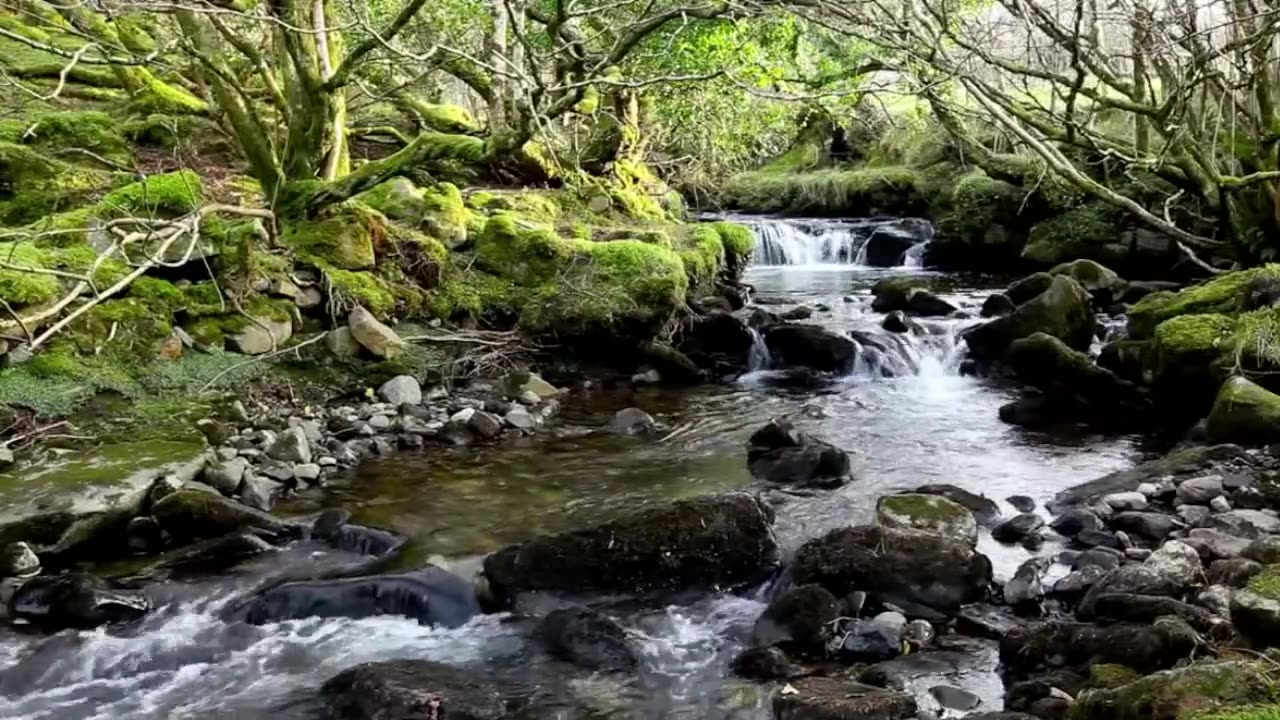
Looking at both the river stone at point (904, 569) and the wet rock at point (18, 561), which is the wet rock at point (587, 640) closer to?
the river stone at point (904, 569)

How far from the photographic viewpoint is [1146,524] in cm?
620

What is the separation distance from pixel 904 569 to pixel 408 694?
2.65m

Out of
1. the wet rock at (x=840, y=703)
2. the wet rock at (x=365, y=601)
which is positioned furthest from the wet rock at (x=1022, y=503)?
the wet rock at (x=365, y=601)

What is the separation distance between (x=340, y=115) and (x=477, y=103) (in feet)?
32.4

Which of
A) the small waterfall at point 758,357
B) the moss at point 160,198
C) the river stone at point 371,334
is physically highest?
the moss at point 160,198

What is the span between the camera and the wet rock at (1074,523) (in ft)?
20.9

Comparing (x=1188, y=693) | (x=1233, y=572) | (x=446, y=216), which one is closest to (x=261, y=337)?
(x=446, y=216)

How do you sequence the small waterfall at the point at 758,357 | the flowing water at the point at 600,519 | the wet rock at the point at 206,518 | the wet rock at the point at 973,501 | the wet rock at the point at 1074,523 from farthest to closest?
the small waterfall at the point at 758,357
the wet rock at the point at 973,501
the wet rock at the point at 206,518
the wet rock at the point at 1074,523
the flowing water at the point at 600,519

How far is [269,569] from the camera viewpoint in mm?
6188

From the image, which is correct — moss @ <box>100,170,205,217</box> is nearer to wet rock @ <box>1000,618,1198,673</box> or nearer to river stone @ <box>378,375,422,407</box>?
river stone @ <box>378,375,422,407</box>

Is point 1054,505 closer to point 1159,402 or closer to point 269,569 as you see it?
point 1159,402

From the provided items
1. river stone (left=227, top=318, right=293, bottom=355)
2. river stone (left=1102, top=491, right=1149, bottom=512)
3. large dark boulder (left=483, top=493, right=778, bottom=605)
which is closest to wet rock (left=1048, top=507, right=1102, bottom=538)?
river stone (left=1102, top=491, right=1149, bottom=512)

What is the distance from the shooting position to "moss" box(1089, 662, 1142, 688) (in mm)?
4148

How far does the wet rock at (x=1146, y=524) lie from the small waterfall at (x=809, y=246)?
13.3m
